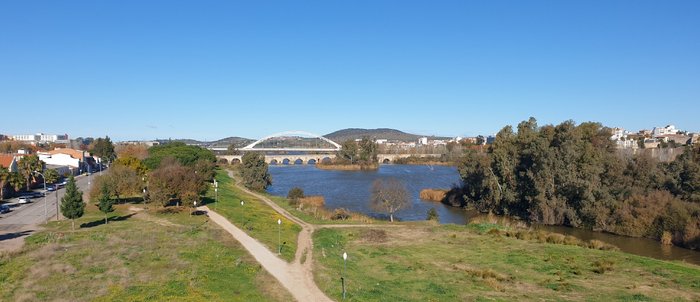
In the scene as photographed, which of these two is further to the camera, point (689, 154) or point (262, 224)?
point (689, 154)

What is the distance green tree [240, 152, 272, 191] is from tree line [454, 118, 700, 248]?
35002mm

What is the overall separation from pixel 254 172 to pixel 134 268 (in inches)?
2161

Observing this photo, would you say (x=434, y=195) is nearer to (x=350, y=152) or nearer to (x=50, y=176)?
(x=50, y=176)

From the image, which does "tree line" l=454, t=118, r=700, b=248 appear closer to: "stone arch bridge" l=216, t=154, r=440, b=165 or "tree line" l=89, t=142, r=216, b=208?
"tree line" l=89, t=142, r=216, b=208

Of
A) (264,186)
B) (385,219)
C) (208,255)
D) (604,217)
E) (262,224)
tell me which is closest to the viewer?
(208,255)

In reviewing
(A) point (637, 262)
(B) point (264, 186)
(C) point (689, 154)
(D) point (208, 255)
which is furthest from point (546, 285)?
(B) point (264, 186)

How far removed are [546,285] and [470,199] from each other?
122 ft

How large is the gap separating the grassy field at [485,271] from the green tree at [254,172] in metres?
42.5

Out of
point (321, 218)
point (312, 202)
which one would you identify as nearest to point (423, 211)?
point (312, 202)

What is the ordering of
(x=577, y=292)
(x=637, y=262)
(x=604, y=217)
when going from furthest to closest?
(x=604, y=217) → (x=637, y=262) → (x=577, y=292)

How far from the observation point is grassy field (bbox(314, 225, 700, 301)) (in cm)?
2011

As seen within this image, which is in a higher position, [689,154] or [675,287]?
[689,154]

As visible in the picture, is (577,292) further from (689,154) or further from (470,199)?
(470,199)

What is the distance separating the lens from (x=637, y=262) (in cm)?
2709
